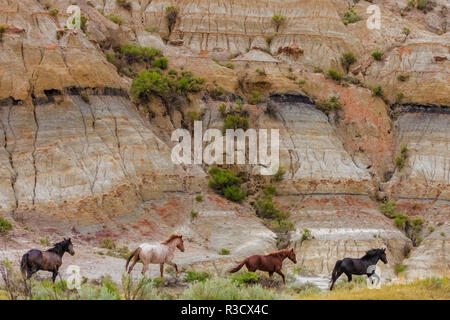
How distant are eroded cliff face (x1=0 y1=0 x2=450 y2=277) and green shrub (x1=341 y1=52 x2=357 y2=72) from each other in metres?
0.44

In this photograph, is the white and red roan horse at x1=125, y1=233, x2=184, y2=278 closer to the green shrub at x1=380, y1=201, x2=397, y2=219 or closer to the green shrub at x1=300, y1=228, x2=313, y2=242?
the green shrub at x1=300, y1=228, x2=313, y2=242

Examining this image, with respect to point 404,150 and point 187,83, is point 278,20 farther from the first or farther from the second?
point 404,150

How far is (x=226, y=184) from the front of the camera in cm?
4191

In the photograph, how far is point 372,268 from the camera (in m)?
23.1

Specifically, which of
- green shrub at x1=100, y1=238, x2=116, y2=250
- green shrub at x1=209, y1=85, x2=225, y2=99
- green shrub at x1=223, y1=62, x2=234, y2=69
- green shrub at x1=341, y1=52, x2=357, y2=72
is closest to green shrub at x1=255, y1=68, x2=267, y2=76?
green shrub at x1=223, y1=62, x2=234, y2=69

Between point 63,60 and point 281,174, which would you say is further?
point 281,174

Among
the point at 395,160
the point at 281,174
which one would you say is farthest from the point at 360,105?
the point at 281,174

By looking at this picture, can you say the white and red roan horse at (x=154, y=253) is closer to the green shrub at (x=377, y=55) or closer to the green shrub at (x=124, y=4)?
the green shrub at (x=377, y=55)

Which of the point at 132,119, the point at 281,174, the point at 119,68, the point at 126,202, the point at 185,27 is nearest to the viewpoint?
the point at 126,202

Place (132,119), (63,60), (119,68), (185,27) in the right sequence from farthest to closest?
(185,27) → (119,68) → (132,119) → (63,60)

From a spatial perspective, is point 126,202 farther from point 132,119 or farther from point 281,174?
point 281,174

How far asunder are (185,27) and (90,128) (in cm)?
2390

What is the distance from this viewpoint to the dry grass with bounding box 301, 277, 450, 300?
54.7 feet

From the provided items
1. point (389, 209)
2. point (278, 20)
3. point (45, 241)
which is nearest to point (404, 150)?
point (389, 209)
